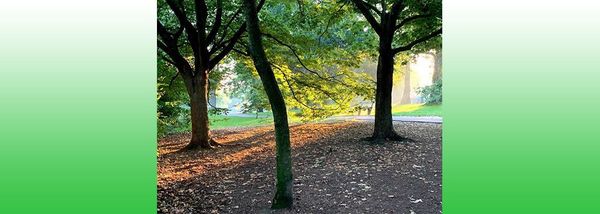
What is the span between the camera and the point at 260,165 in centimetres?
645

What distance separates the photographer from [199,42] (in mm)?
8109

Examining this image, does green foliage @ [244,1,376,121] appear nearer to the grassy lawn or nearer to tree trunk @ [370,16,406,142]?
tree trunk @ [370,16,406,142]

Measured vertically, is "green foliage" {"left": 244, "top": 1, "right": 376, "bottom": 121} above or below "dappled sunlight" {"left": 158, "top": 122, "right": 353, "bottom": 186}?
above

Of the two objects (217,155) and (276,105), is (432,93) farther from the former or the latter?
(276,105)

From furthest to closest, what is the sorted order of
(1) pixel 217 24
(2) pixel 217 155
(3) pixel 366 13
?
(1) pixel 217 24, (2) pixel 217 155, (3) pixel 366 13

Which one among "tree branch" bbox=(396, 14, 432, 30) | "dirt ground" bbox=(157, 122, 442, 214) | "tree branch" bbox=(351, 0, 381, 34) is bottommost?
"dirt ground" bbox=(157, 122, 442, 214)

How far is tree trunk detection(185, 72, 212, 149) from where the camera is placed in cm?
831

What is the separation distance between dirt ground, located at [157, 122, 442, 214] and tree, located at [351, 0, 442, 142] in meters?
0.58

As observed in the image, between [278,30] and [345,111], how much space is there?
2.68 meters

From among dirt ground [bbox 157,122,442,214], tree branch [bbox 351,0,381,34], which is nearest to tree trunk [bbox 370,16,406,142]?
tree branch [bbox 351,0,381,34]

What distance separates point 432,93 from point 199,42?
30.7 feet

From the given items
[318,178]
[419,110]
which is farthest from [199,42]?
[419,110]

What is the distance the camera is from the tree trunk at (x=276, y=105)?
3.67m

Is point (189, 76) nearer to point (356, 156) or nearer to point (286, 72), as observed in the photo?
point (286, 72)
